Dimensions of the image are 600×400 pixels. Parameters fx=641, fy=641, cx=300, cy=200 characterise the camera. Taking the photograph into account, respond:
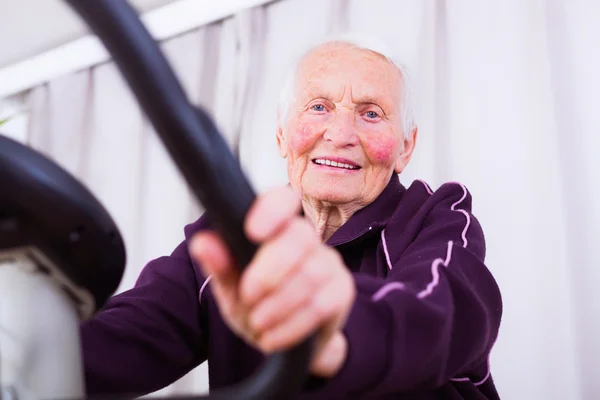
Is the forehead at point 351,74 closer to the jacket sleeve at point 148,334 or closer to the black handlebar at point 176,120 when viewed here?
the jacket sleeve at point 148,334

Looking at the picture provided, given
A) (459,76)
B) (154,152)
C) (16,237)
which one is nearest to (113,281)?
(16,237)

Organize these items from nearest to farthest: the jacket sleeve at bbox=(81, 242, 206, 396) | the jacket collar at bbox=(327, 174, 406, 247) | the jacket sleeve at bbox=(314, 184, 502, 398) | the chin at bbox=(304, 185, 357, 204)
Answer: the jacket sleeve at bbox=(314, 184, 502, 398) → the jacket sleeve at bbox=(81, 242, 206, 396) → the jacket collar at bbox=(327, 174, 406, 247) → the chin at bbox=(304, 185, 357, 204)

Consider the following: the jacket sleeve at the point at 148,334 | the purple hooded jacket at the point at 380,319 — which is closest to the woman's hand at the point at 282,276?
the purple hooded jacket at the point at 380,319

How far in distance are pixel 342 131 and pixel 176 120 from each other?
87cm

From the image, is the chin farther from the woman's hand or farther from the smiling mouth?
the woman's hand

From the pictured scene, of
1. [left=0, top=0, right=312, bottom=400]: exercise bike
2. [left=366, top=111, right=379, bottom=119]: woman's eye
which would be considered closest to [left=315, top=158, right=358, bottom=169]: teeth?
[left=366, top=111, right=379, bottom=119]: woman's eye

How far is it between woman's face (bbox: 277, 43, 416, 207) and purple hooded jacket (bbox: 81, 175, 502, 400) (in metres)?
0.06

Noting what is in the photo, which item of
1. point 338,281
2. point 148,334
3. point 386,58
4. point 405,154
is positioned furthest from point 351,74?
point 338,281

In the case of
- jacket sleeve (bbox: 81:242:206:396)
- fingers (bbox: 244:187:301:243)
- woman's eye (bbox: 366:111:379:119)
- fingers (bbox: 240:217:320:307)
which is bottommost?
jacket sleeve (bbox: 81:242:206:396)

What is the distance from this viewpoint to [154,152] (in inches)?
97.8

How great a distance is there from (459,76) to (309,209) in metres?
0.79

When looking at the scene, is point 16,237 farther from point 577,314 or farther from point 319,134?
point 577,314

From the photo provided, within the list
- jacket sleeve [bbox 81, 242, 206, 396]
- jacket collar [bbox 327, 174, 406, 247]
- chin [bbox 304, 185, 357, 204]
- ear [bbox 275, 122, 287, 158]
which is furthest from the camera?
ear [bbox 275, 122, 287, 158]

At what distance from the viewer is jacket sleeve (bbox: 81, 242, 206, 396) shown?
897 mm
